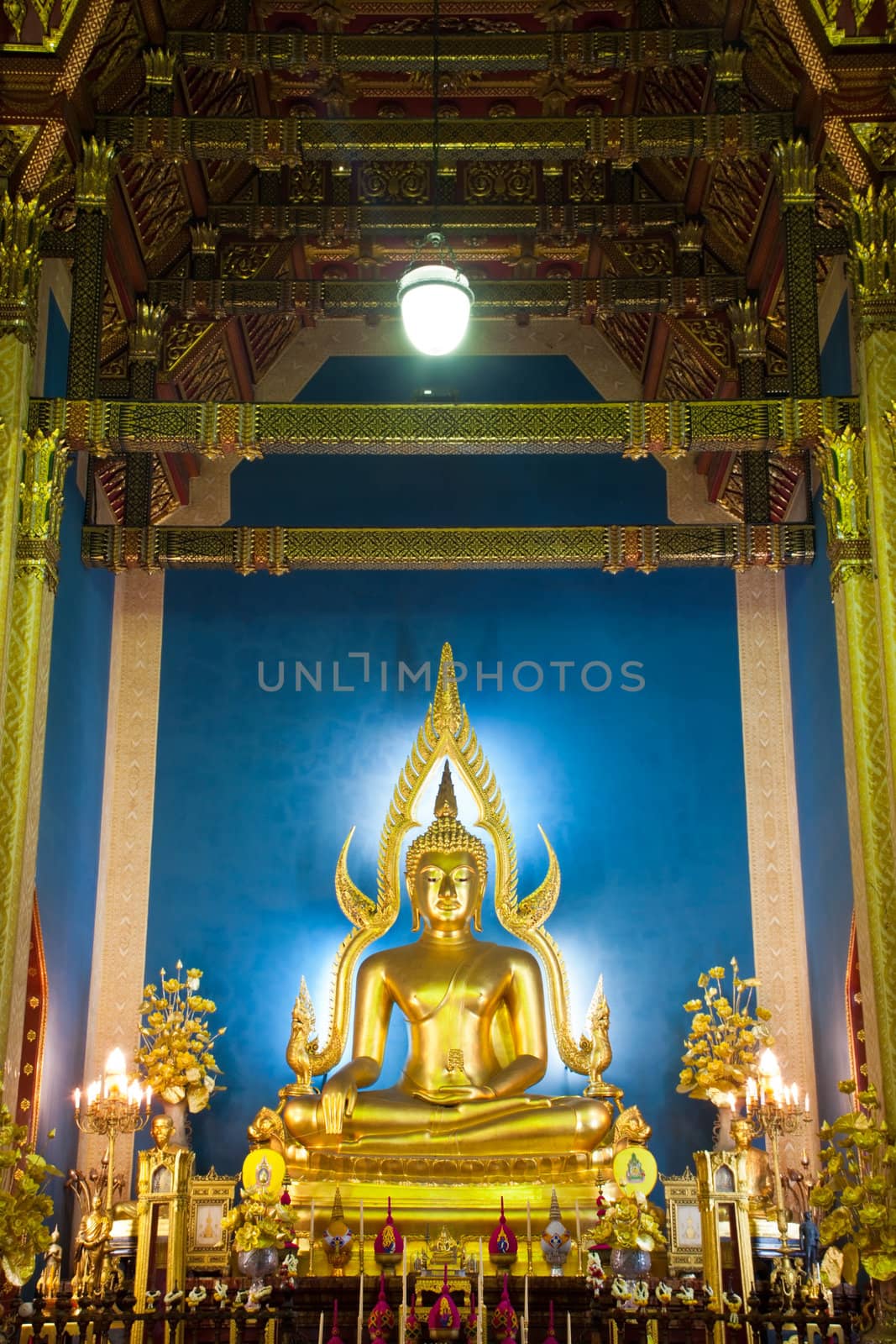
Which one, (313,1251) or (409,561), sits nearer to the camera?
(313,1251)

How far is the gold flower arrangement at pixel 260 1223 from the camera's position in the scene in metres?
5.59

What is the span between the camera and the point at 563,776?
9625 mm

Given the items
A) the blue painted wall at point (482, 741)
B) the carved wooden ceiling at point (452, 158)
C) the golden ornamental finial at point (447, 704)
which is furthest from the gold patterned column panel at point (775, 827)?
the golden ornamental finial at point (447, 704)

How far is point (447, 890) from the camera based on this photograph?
30.2 ft

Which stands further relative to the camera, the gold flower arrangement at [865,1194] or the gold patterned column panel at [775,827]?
the gold patterned column panel at [775,827]

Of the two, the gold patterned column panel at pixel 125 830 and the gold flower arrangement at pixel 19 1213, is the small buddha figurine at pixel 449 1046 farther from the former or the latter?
the gold flower arrangement at pixel 19 1213

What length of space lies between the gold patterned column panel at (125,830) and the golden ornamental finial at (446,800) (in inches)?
70.1

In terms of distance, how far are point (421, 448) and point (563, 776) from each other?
322cm

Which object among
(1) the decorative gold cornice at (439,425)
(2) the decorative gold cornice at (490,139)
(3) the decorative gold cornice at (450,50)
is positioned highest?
(3) the decorative gold cornice at (450,50)

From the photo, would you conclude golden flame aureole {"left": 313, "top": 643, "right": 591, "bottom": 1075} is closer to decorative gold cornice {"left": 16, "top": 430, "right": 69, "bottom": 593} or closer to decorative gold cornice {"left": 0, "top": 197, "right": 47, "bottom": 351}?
decorative gold cornice {"left": 16, "top": 430, "right": 69, "bottom": 593}

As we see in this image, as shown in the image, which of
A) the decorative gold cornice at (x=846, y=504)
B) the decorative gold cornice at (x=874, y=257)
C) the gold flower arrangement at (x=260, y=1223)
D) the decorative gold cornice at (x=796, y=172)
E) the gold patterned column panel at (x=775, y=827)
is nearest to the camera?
the gold flower arrangement at (x=260, y=1223)

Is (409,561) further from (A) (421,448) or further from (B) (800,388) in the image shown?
(B) (800,388)

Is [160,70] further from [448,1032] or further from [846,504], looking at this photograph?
[448,1032]

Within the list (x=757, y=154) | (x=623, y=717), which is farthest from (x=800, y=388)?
(x=623, y=717)
